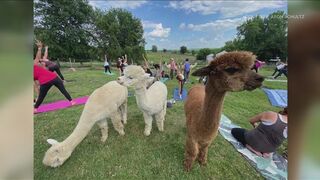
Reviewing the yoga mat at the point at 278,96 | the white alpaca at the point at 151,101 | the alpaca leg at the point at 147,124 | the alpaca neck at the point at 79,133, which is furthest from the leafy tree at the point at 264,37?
the alpaca neck at the point at 79,133

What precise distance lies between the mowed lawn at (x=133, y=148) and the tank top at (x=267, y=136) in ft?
0.18

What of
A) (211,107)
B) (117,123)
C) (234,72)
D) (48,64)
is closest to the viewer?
(234,72)

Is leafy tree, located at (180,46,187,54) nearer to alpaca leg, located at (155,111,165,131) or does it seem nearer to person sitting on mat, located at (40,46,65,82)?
alpaca leg, located at (155,111,165,131)

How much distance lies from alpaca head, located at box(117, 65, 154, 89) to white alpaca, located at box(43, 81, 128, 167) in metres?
0.07

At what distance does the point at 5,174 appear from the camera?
1.05 metres

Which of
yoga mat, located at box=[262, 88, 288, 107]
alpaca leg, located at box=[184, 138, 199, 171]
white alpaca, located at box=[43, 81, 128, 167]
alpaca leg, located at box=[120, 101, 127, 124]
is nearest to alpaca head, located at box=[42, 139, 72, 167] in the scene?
white alpaca, located at box=[43, 81, 128, 167]

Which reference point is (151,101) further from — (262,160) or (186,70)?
(262,160)

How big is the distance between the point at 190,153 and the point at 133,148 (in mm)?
258

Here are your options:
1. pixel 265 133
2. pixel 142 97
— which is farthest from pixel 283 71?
pixel 142 97

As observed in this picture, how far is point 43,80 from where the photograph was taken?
1109mm

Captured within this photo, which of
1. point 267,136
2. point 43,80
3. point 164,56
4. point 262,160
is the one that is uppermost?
point 164,56

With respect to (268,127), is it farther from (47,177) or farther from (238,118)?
(47,177)

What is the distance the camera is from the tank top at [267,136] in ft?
3.58

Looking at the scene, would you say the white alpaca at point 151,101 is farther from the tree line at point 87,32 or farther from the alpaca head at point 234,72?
the alpaca head at point 234,72
